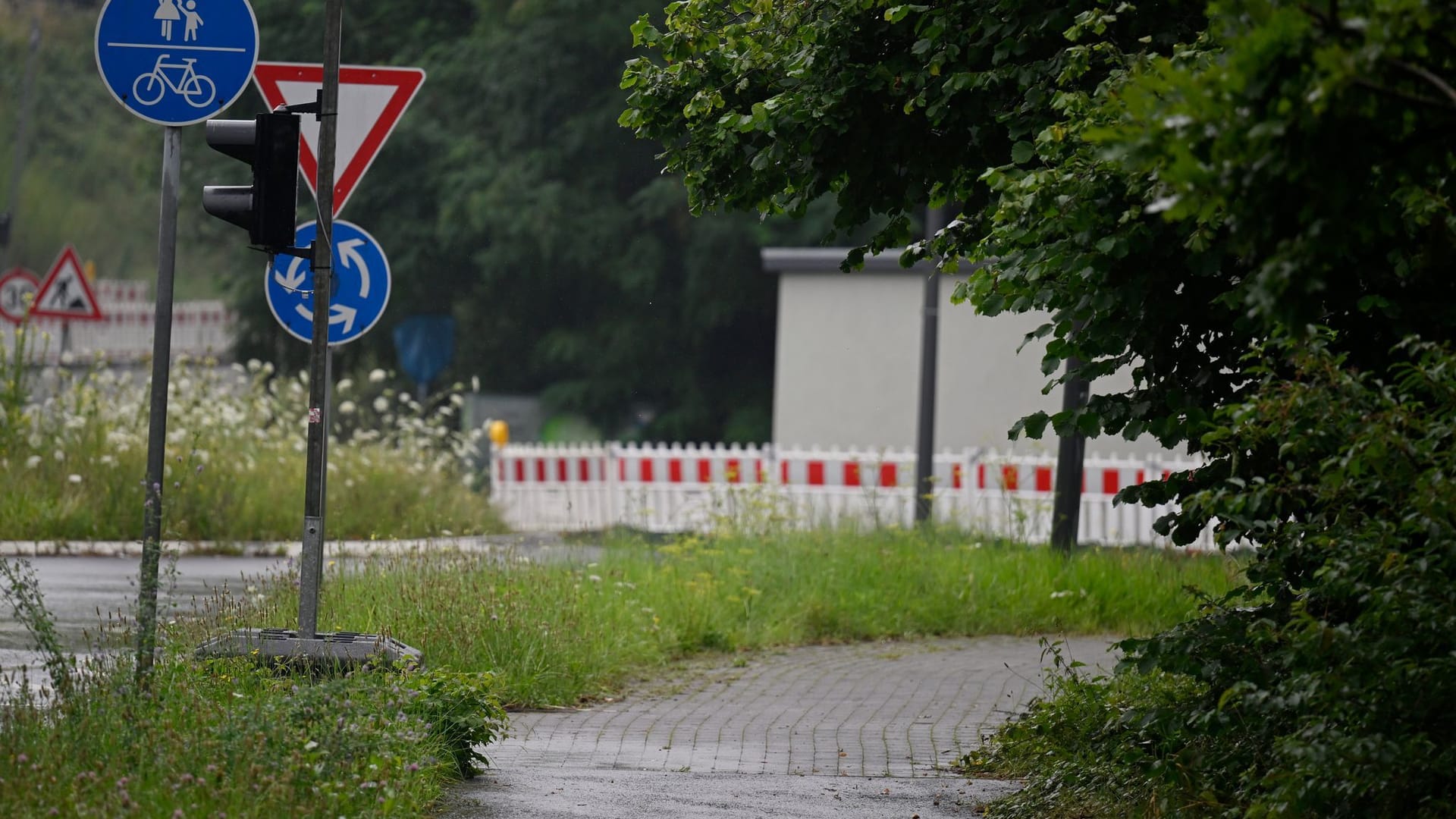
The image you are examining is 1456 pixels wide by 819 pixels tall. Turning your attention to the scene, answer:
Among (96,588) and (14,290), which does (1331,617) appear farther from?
(14,290)

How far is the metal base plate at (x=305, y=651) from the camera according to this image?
6562 mm

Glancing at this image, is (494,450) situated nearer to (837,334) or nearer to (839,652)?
(837,334)

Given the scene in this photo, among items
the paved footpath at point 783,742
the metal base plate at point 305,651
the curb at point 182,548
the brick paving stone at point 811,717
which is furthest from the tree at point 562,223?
Answer: the metal base plate at point 305,651

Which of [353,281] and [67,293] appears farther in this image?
[67,293]

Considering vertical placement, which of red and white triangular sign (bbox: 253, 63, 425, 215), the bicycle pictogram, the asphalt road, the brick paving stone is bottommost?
the brick paving stone

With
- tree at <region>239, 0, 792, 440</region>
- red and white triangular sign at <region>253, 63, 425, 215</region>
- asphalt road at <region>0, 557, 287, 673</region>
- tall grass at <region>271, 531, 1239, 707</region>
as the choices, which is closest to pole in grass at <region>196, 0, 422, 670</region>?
asphalt road at <region>0, 557, 287, 673</region>

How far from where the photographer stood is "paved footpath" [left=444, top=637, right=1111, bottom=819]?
250 inches

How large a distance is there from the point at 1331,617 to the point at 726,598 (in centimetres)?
646

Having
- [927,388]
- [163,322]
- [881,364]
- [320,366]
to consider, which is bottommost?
[320,366]

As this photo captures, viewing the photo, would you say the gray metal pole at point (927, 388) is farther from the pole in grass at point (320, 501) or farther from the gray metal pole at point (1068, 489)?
the pole in grass at point (320, 501)

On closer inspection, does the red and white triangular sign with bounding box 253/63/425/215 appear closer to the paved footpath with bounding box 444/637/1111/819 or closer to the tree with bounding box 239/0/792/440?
the paved footpath with bounding box 444/637/1111/819

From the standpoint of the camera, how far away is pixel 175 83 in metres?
6.52

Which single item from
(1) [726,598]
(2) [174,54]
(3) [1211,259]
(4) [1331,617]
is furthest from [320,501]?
(1) [726,598]

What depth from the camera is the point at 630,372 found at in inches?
1481
